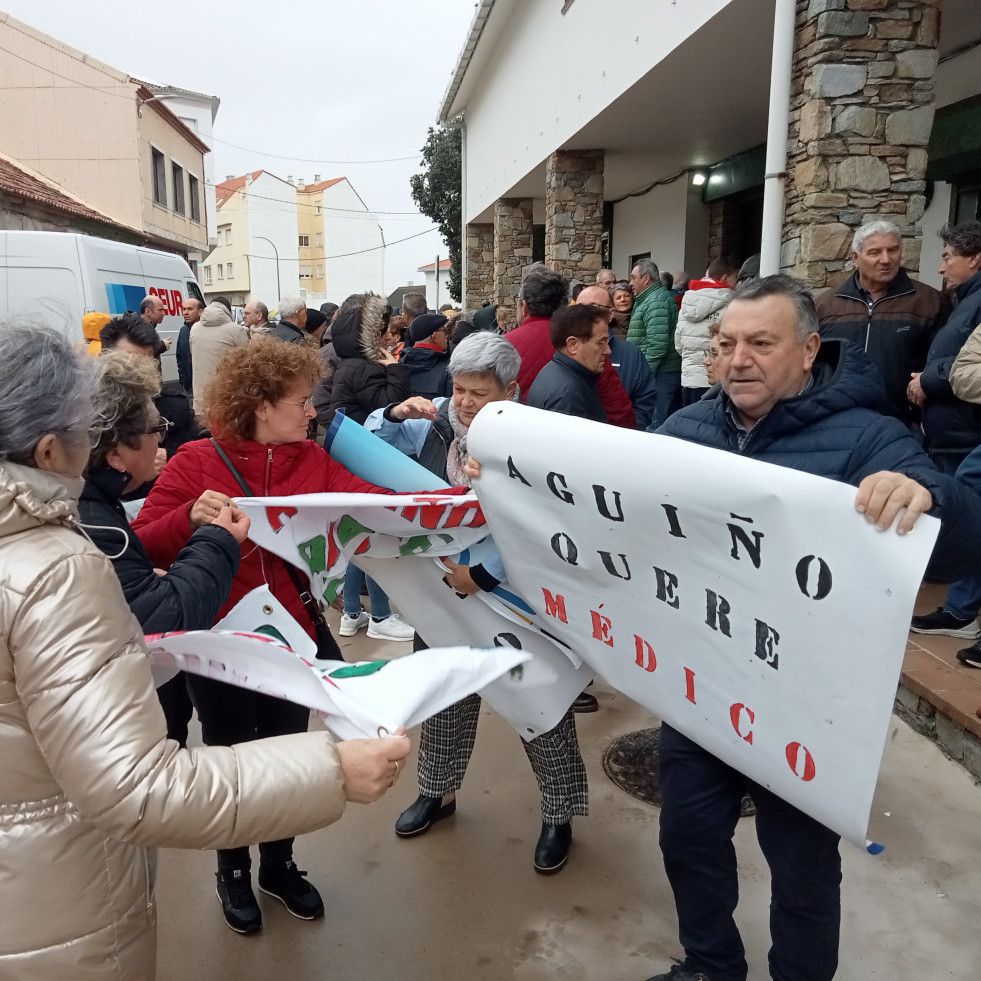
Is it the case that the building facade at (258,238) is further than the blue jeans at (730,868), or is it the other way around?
the building facade at (258,238)

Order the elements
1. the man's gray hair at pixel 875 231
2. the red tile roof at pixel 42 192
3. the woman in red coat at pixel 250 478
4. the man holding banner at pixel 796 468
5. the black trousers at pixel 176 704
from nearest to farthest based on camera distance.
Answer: the man holding banner at pixel 796 468 → the woman in red coat at pixel 250 478 → the black trousers at pixel 176 704 → the man's gray hair at pixel 875 231 → the red tile roof at pixel 42 192

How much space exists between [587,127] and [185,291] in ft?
20.3

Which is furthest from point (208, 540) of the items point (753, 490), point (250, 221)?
point (250, 221)

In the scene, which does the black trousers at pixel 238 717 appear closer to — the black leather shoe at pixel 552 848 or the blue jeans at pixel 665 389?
the black leather shoe at pixel 552 848

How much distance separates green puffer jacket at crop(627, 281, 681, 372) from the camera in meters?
7.62

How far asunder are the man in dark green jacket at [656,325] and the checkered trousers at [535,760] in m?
4.96

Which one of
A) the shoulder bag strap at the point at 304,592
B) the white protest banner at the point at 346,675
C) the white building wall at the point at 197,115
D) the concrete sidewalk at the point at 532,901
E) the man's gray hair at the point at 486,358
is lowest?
the concrete sidewalk at the point at 532,901

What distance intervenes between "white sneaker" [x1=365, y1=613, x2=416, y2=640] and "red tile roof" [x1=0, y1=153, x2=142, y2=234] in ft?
50.0

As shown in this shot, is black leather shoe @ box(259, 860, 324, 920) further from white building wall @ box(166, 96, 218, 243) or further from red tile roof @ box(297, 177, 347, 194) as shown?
red tile roof @ box(297, 177, 347, 194)

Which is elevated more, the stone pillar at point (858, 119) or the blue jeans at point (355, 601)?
the stone pillar at point (858, 119)

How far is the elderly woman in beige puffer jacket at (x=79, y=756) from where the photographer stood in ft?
3.96

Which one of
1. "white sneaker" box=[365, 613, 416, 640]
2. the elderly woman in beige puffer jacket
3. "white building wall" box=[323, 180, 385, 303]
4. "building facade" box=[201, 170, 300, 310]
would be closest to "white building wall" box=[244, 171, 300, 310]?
"building facade" box=[201, 170, 300, 310]

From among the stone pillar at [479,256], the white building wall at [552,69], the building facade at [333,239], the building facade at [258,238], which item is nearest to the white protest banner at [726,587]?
the white building wall at [552,69]

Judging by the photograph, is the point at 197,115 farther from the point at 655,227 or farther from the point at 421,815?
the point at 421,815
